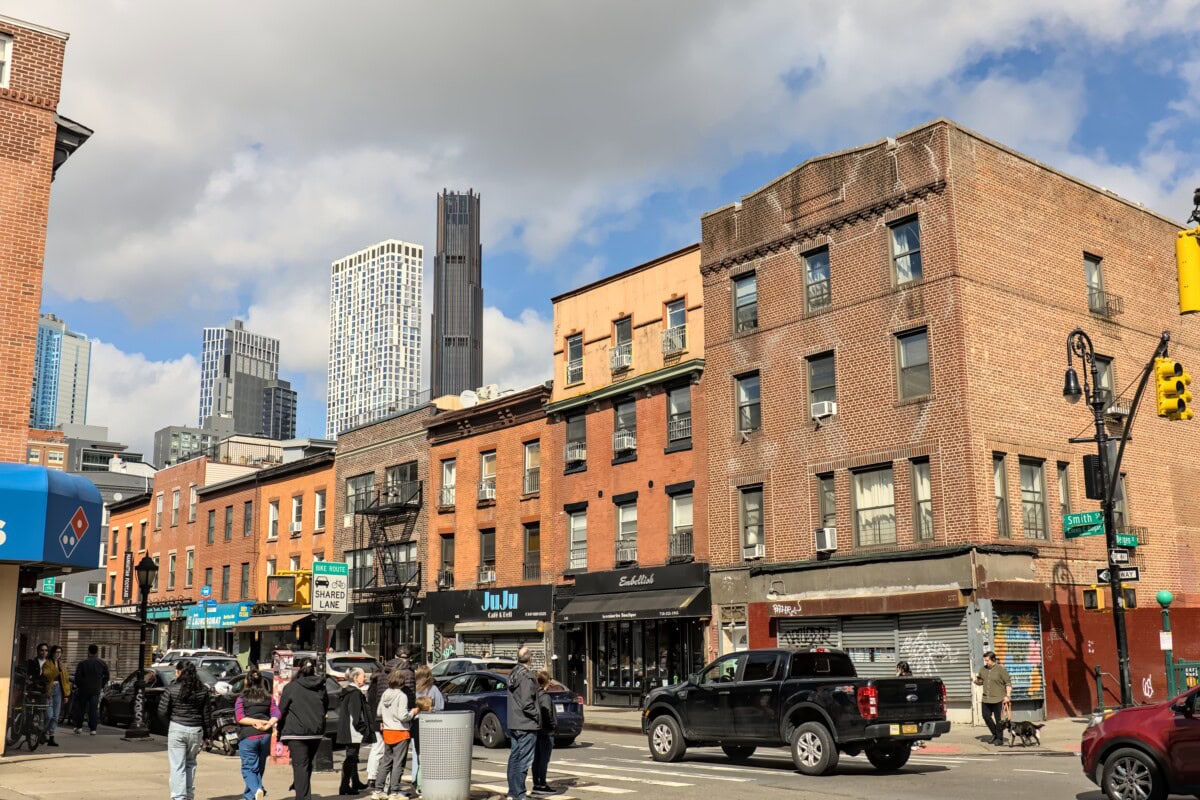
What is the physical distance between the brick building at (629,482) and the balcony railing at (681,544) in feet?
0.14

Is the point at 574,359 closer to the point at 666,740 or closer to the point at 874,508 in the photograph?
the point at 874,508

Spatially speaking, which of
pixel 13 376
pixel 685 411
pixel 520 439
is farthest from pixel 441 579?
pixel 13 376

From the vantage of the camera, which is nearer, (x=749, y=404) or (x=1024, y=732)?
(x=1024, y=732)

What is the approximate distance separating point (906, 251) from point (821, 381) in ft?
14.2

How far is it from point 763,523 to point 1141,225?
14.9 meters

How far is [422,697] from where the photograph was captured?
50.6 ft

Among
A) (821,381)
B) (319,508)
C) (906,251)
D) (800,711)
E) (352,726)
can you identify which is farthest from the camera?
(319,508)

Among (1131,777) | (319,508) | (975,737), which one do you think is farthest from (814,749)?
(319,508)

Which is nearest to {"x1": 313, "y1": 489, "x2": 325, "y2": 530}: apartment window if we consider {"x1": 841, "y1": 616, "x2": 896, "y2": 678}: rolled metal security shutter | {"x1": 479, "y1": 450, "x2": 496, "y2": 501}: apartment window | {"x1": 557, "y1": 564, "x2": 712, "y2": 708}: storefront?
{"x1": 479, "y1": 450, "x2": 496, "y2": 501}: apartment window

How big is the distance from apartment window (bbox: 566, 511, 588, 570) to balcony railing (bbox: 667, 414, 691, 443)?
4.78 m

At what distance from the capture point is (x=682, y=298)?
37.8 metres

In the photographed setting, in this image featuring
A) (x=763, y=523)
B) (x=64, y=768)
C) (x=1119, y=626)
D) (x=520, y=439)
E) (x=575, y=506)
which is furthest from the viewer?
(x=520, y=439)

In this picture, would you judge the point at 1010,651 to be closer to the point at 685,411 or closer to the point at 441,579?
the point at 685,411

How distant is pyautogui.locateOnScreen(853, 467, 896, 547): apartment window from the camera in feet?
99.6
